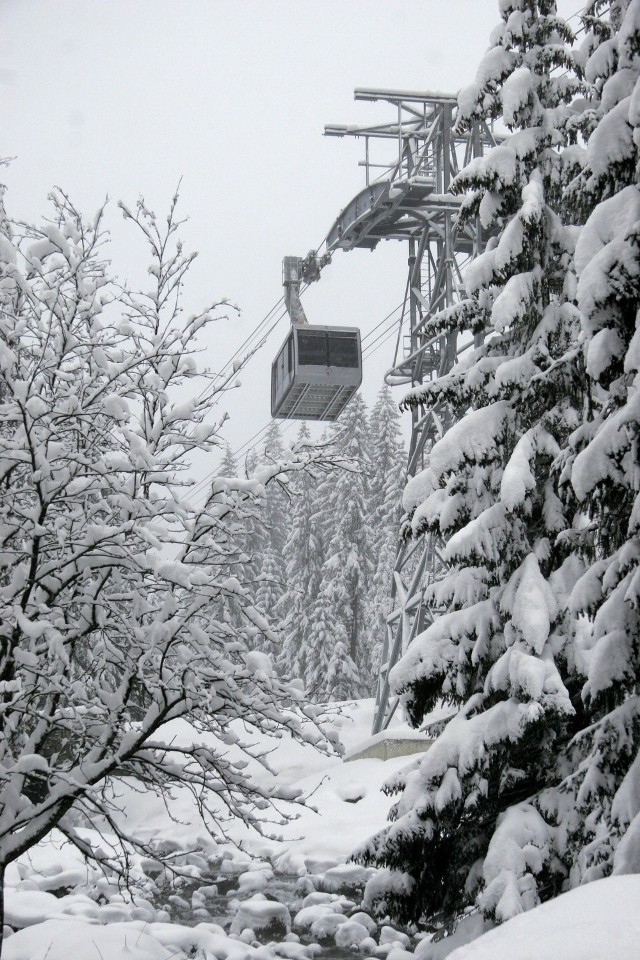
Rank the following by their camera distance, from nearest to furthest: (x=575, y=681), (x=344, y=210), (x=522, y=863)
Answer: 1. (x=522, y=863)
2. (x=575, y=681)
3. (x=344, y=210)

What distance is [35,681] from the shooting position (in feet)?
23.7

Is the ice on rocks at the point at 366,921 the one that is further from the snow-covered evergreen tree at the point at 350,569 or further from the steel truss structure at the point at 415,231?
the snow-covered evergreen tree at the point at 350,569

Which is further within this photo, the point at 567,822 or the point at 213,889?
the point at 213,889

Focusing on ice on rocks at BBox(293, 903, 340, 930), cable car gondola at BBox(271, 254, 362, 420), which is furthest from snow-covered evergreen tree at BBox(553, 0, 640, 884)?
cable car gondola at BBox(271, 254, 362, 420)

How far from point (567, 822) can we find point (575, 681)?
1300 mm

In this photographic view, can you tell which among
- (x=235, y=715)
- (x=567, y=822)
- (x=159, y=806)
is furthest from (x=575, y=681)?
(x=159, y=806)

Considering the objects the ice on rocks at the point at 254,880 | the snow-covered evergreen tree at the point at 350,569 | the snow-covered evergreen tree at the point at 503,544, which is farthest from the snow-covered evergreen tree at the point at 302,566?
the snow-covered evergreen tree at the point at 503,544

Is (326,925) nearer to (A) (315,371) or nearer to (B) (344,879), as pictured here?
(B) (344,879)

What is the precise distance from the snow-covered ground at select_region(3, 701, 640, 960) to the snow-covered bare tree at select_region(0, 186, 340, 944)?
27.9 inches

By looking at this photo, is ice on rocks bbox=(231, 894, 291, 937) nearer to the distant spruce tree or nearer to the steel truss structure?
the steel truss structure

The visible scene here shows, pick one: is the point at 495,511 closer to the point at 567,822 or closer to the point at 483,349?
the point at 483,349

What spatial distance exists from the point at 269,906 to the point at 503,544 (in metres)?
9.98

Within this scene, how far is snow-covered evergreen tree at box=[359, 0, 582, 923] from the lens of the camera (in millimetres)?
8719

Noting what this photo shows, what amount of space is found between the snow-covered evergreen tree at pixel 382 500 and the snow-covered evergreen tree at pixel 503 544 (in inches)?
1404
